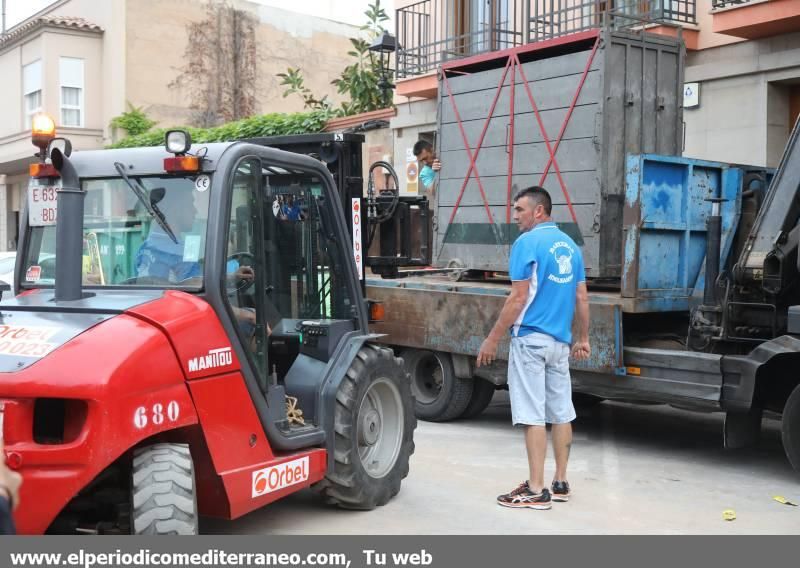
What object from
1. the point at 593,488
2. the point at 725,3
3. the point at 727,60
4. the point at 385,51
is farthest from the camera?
the point at 385,51

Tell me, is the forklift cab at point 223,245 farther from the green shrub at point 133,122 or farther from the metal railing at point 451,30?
the green shrub at point 133,122

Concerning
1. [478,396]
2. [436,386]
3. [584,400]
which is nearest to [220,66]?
[436,386]

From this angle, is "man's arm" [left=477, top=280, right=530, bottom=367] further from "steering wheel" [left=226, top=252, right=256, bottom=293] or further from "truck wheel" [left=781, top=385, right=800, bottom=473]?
"truck wheel" [left=781, top=385, right=800, bottom=473]

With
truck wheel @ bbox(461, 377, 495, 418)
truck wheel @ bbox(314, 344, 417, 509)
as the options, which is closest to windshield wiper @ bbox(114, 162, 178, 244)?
truck wheel @ bbox(314, 344, 417, 509)

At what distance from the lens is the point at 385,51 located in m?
17.1

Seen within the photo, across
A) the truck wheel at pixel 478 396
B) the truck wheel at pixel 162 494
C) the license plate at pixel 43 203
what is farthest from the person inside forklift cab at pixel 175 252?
the truck wheel at pixel 478 396

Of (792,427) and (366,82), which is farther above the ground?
(366,82)

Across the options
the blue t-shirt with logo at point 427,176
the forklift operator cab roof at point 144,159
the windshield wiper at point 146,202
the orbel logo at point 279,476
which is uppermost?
the blue t-shirt with logo at point 427,176

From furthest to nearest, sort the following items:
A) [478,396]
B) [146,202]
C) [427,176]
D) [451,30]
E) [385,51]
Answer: [385,51] → [451,30] → [427,176] → [478,396] → [146,202]

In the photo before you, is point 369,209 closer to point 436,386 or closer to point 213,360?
point 436,386

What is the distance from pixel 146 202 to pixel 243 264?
57 centimetres

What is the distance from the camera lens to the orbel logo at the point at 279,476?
4.60 meters

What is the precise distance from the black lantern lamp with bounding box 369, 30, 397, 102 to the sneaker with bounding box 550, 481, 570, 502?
→ 11878mm
